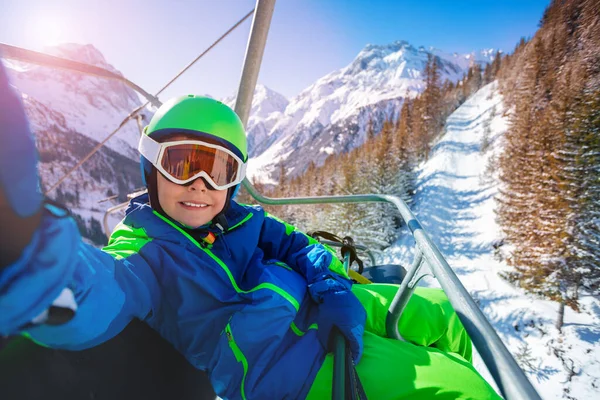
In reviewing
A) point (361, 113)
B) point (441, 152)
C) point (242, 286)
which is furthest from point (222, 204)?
point (361, 113)

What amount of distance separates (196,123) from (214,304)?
1012 mm

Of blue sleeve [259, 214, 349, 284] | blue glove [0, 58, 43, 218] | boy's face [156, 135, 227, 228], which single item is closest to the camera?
blue glove [0, 58, 43, 218]

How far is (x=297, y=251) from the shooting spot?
1921 millimetres

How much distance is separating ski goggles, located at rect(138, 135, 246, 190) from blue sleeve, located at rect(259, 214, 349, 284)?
1.62ft

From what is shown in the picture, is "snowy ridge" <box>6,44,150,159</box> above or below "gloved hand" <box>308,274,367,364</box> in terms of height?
above

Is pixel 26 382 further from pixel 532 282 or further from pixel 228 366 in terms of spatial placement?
pixel 532 282

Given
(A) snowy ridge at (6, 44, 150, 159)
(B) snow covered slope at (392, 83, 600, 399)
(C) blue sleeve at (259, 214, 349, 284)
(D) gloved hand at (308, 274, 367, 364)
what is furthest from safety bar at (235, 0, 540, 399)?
(A) snowy ridge at (6, 44, 150, 159)

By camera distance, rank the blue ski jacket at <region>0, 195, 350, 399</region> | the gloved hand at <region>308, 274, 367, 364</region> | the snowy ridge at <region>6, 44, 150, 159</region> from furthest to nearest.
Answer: the snowy ridge at <region>6, 44, 150, 159</region> → the gloved hand at <region>308, 274, 367, 364</region> → the blue ski jacket at <region>0, 195, 350, 399</region>

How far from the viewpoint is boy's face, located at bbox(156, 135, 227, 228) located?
5.01 ft

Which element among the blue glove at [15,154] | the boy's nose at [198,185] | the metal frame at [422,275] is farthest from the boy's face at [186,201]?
the blue glove at [15,154]

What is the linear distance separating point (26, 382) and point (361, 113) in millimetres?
161330

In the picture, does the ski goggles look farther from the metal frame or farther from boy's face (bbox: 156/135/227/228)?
the metal frame

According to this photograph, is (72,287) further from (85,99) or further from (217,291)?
(85,99)

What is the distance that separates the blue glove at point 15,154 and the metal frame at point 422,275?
0.97m
